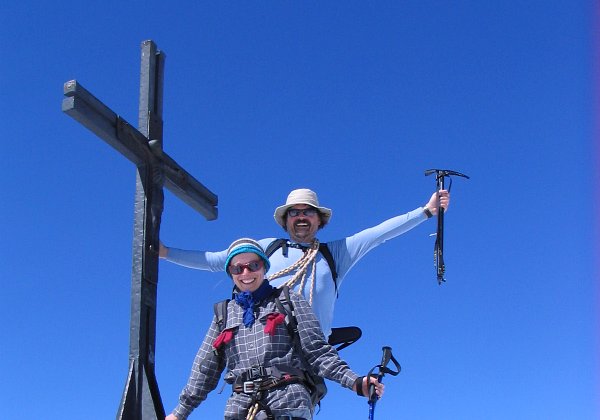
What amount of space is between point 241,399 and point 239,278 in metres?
0.90

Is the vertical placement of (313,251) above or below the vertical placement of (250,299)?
above

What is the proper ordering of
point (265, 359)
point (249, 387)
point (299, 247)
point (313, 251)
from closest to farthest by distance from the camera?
point (249, 387)
point (265, 359)
point (313, 251)
point (299, 247)

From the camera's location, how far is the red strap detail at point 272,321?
18.7ft

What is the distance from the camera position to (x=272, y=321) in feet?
18.7

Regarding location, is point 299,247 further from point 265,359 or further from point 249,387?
point 249,387

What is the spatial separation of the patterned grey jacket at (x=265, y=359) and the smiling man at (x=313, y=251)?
76 centimetres

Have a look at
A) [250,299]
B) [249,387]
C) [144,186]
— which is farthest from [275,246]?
[249,387]

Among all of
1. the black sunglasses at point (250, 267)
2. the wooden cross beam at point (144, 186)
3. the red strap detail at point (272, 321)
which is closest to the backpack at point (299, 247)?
the wooden cross beam at point (144, 186)

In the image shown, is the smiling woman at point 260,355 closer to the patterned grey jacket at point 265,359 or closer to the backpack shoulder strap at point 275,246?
the patterned grey jacket at point 265,359

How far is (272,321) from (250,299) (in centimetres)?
30

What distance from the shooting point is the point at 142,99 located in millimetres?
6281

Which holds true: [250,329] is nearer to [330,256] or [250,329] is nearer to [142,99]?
[330,256]

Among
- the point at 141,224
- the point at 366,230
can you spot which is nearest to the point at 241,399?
the point at 141,224

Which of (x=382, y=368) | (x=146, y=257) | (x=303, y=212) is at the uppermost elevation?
(x=303, y=212)
